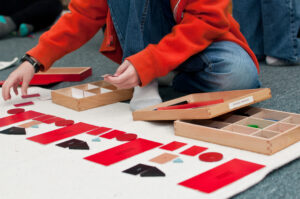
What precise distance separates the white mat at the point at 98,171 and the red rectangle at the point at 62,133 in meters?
0.02

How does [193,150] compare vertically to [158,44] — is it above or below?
below

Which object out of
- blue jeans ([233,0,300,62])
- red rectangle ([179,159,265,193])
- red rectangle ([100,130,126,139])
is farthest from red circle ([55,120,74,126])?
blue jeans ([233,0,300,62])

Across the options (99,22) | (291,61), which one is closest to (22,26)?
(99,22)

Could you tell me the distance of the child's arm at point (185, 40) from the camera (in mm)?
870

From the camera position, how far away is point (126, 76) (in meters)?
0.84

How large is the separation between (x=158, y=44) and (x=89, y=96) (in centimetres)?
26

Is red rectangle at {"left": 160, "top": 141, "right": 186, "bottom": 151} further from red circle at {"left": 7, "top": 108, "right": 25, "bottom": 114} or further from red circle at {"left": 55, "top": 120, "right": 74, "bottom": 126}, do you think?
red circle at {"left": 7, "top": 108, "right": 25, "bottom": 114}

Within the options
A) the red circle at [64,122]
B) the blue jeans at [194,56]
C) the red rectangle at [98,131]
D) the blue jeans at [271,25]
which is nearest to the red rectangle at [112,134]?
the red rectangle at [98,131]

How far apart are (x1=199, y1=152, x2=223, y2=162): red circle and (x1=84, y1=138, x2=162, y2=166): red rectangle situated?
114mm

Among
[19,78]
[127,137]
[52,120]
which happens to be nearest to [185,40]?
[127,137]

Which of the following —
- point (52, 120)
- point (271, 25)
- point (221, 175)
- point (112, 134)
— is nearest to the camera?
point (221, 175)

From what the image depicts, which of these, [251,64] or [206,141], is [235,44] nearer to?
[251,64]

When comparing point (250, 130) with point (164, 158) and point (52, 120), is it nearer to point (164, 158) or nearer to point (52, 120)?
point (164, 158)

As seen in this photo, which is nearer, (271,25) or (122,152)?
(122,152)
